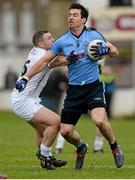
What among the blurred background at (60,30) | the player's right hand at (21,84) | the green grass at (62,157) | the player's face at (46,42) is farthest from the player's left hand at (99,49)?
the blurred background at (60,30)

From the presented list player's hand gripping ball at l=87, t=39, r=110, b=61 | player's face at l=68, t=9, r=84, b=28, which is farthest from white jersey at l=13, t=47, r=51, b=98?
player's hand gripping ball at l=87, t=39, r=110, b=61

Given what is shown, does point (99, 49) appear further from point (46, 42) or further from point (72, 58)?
point (46, 42)

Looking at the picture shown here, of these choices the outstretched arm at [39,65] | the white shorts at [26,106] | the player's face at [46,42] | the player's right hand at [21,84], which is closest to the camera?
the player's right hand at [21,84]

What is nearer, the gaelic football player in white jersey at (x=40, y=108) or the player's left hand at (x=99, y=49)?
the player's left hand at (x=99, y=49)

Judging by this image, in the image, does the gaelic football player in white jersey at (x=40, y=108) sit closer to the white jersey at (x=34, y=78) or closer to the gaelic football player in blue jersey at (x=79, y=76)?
the white jersey at (x=34, y=78)

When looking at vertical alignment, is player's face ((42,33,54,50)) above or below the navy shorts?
above

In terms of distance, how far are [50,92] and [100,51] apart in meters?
20.7

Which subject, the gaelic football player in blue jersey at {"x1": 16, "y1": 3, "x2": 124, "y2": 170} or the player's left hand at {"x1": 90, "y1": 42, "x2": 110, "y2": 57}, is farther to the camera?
the gaelic football player in blue jersey at {"x1": 16, "y1": 3, "x2": 124, "y2": 170}

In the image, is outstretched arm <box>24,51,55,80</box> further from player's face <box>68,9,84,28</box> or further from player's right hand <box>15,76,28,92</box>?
player's face <box>68,9,84,28</box>

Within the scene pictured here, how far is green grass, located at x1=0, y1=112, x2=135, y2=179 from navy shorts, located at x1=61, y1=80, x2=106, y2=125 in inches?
33.1

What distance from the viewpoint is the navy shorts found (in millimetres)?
14771

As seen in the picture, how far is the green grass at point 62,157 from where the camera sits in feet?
46.2

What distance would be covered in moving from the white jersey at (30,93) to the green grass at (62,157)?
925mm

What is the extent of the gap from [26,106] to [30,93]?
0.26m
